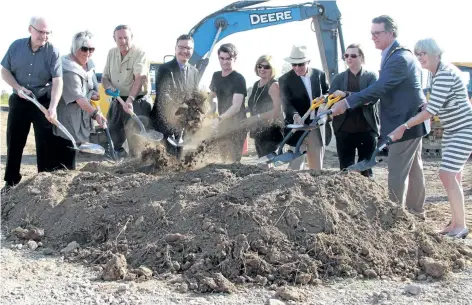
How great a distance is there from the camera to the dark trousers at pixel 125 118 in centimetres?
647

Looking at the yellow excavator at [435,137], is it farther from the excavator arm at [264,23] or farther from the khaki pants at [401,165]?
the khaki pants at [401,165]

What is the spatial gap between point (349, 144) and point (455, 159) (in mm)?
1159

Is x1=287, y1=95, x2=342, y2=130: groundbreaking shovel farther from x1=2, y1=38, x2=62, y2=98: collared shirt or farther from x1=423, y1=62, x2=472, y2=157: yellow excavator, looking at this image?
x1=423, y1=62, x2=472, y2=157: yellow excavator

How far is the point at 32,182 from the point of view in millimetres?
5609

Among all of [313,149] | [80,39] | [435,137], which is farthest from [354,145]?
[435,137]

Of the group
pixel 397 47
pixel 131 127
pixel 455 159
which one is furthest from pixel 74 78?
pixel 455 159

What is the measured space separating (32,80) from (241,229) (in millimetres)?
3035

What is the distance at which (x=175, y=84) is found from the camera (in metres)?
6.28

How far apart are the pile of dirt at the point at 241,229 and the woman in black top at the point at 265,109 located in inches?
43.1

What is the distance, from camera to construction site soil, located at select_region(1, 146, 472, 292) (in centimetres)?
397

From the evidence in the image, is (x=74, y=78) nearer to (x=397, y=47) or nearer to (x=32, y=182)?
(x=32, y=182)

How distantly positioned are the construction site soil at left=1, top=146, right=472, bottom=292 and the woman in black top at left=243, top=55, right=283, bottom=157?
3.14ft

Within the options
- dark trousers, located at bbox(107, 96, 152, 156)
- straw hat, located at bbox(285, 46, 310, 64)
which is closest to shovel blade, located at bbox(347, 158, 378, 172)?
straw hat, located at bbox(285, 46, 310, 64)

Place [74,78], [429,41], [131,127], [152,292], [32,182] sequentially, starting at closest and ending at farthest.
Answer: [152,292], [429,41], [32,182], [74,78], [131,127]
